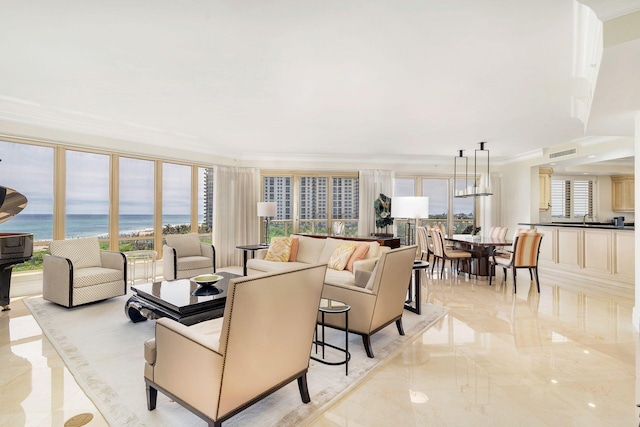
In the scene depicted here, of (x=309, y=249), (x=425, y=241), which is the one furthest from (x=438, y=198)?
(x=309, y=249)

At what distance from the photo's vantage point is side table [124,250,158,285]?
5332 mm

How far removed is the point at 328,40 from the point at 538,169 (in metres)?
6.68

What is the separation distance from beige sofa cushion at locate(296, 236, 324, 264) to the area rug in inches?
67.9

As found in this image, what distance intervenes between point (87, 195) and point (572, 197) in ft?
33.7

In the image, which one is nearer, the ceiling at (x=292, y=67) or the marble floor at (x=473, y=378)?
the marble floor at (x=473, y=378)

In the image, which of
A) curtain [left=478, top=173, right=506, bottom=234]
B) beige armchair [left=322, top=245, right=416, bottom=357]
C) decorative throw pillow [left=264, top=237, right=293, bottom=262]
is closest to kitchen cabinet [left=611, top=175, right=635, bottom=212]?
curtain [left=478, top=173, right=506, bottom=234]

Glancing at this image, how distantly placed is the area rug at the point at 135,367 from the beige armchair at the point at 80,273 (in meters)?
0.16

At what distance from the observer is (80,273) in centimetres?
415

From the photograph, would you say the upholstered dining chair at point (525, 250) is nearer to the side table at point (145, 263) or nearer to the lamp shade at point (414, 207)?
the lamp shade at point (414, 207)

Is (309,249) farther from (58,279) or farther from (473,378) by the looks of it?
(58,279)

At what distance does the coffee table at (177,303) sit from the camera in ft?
9.34

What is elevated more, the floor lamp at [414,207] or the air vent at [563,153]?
the air vent at [563,153]

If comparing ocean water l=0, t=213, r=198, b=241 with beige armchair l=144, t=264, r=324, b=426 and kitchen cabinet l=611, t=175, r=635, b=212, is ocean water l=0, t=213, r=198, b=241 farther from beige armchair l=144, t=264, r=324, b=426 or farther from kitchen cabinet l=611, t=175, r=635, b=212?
kitchen cabinet l=611, t=175, r=635, b=212

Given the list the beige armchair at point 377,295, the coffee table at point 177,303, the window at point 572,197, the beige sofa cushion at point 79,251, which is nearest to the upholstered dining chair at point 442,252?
the beige armchair at point 377,295
